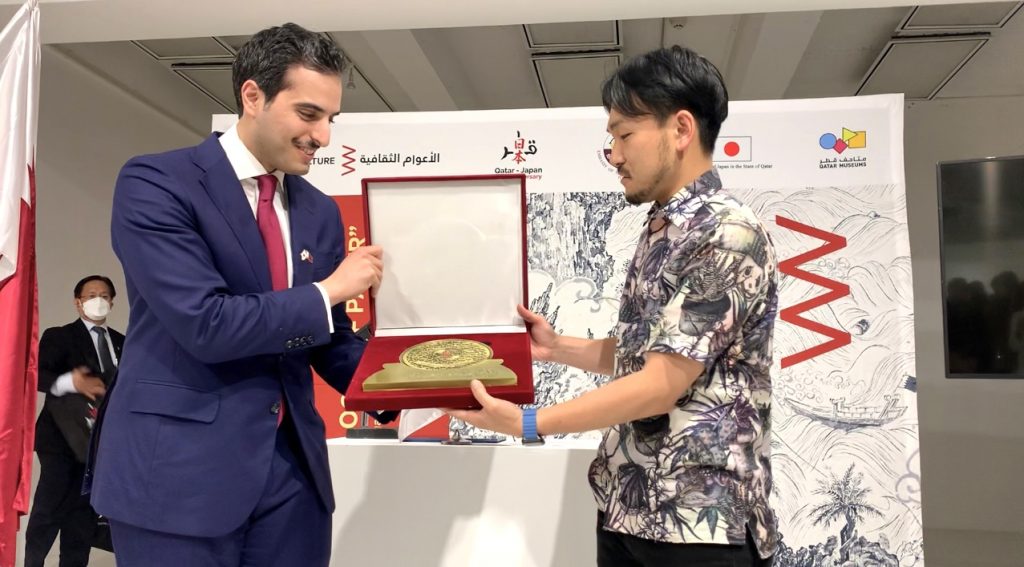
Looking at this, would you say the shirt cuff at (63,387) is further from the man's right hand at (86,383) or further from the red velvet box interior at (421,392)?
the red velvet box interior at (421,392)

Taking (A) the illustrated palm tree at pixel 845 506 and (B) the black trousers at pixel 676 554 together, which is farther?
(A) the illustrated palm tree at pixel 845 506

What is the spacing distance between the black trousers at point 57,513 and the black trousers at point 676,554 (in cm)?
381

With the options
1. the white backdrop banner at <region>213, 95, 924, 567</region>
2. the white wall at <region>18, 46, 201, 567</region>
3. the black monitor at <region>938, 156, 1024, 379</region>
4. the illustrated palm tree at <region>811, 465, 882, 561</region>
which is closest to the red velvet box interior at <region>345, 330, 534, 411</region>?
the white backdrop banner at <region>213, 95, 924, 567</region>

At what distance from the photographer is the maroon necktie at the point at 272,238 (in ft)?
4.85

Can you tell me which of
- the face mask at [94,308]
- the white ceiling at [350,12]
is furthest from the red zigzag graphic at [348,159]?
the face mask at [94,308]

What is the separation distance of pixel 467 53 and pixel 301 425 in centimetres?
447

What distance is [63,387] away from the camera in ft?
13.4

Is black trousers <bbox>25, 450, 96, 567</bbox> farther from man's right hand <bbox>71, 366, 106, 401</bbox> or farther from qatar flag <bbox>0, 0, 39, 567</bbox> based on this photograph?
qatar flag <bbox>0, 0, 39, 567</bbox>

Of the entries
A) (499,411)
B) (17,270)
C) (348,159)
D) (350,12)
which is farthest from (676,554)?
(348,159)

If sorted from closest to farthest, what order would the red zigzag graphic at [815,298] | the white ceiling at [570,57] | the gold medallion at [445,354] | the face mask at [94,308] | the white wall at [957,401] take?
the gold medallion at [445,354] < the red zigzag graphic at [815,298] < the face mask at [94,308] < the white ceiling at [570,57] < the white wall at [957,401]

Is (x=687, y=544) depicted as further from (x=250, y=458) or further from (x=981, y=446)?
(x=981, y=446)

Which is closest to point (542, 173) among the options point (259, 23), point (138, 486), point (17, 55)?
point (259, 23)

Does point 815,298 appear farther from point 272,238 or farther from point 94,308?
point 94,308

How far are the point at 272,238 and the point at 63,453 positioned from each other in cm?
347
